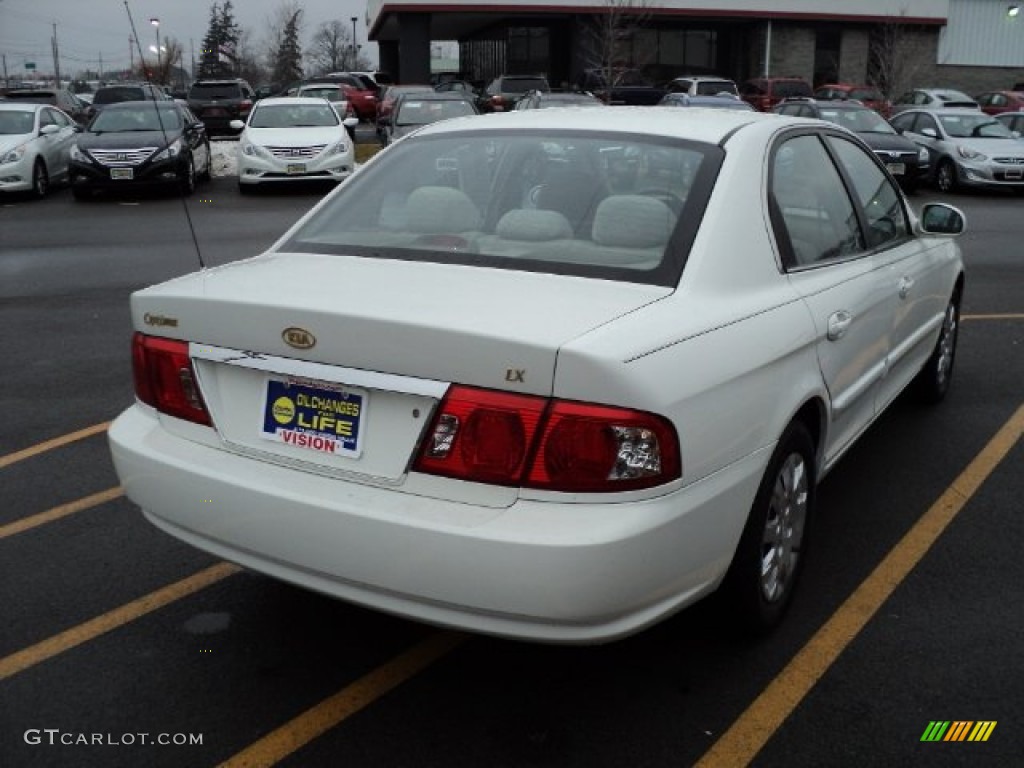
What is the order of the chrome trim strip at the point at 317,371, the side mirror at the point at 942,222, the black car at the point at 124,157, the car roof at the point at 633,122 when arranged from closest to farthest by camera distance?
the chrome trim strip at the point at 317,371, the car roof at the point at 633,122, the side mirror at the point at 942,222, the black car at the point at 124,157

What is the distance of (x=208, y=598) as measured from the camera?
149 inches

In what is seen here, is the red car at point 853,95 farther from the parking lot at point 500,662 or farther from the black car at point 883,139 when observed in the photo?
the parking lot at point 500,662

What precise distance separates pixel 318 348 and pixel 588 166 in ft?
4.22

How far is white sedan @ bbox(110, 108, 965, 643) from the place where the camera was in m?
2.62

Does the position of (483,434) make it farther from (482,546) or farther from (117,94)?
(117,94)

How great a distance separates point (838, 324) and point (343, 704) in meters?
2.00

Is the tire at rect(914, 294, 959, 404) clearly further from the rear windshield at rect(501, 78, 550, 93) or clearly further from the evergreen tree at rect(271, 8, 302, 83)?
the evergreen tree at rect(271, 8, 302, 83)

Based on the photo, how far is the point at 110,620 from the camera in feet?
11.9

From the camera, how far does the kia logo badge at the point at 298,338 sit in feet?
9.34

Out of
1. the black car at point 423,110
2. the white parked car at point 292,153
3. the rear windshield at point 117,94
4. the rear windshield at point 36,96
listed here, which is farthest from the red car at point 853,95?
the rear windshield at point 36,96

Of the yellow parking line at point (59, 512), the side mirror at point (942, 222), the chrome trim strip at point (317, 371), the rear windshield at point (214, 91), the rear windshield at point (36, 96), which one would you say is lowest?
the yellow parking line at point (59, 512)

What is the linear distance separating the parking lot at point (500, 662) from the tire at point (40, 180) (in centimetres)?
1380

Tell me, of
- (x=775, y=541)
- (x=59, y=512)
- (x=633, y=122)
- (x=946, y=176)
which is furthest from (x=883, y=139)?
(x=59, y=512)

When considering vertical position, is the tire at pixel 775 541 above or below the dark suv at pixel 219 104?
below
